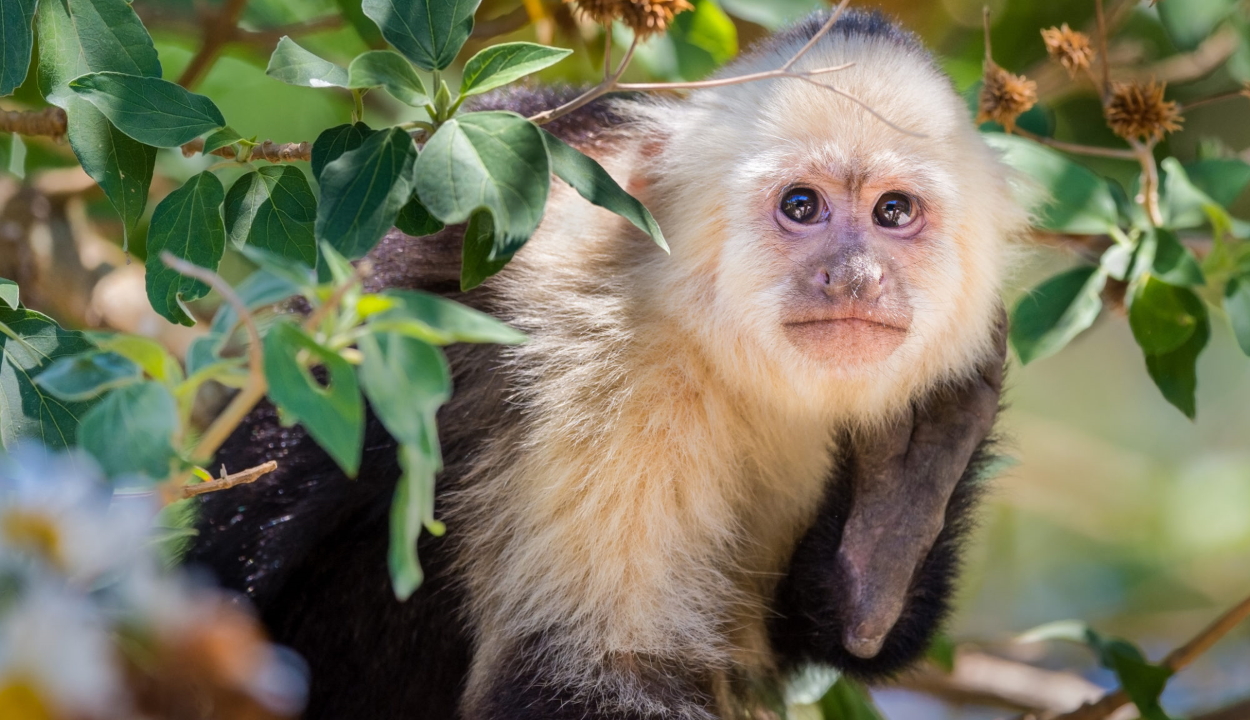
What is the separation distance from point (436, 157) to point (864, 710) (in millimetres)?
1861

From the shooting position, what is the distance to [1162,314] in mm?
2514

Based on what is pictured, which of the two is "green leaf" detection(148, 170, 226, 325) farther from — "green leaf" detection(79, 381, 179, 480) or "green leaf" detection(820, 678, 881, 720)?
"green leaf" detection(820, 678, 881, 720)

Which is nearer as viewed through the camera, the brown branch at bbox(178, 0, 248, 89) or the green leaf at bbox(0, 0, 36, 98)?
the green leaf at bbox(0, 0, 36, 98)

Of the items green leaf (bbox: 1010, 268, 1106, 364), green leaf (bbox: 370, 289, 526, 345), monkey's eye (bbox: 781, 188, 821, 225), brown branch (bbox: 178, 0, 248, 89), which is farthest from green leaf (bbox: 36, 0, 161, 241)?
green leaf (bbox: 1010, 268, 1106, 364)

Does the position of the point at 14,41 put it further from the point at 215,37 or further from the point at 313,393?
the point at 215,37

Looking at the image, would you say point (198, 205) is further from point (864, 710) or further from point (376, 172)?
point (864, 710)

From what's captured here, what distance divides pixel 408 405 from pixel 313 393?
100mm

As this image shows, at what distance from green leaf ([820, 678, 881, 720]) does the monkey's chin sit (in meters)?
0.99

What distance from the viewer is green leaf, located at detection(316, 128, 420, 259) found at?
5.25 feet

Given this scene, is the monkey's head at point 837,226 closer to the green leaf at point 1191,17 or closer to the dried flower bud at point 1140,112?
the dried flower bud at point 1140,112

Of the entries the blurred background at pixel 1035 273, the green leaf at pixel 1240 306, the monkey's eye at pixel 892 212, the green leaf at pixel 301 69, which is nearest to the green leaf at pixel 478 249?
the green leaf at pixel 301 69

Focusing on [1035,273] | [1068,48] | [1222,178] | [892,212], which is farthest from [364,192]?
[1035,273]

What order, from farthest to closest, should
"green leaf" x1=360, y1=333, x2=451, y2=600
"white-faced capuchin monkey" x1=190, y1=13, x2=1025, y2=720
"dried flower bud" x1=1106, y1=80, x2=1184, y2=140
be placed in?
"dried flower bud" x1=1106, y1=80, x2=1184, y2=140
"white-faced capuchin monkey" x1=190, y1=13, x2=1025, y2=720
"green leaf" x1=360, y1=333, x2=451, y2=600

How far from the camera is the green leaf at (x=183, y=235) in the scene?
1812mm
